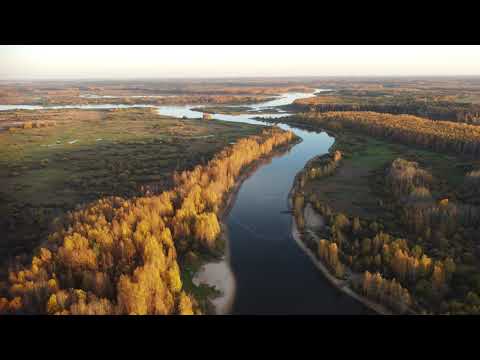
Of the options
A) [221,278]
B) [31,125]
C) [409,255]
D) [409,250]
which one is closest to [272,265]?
[221,278]

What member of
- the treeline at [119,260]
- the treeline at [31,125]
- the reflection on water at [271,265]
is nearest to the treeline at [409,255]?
the reflection on water at [271,265]

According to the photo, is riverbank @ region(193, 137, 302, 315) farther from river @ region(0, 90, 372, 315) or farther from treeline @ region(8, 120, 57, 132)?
treeline @ region(8, 120, 57, 132)

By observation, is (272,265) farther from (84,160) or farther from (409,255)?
(84,160)

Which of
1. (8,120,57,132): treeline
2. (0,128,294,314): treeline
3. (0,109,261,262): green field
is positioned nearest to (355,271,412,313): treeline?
(0,128,294,314): treeline

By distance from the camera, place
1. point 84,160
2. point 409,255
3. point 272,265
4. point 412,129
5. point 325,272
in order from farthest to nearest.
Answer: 1. point 412,129
2. point 84,160
3. point 272,265
4. point 325,272
5. point 409,255

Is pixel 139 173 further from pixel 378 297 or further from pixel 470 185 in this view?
pixel 470 185
